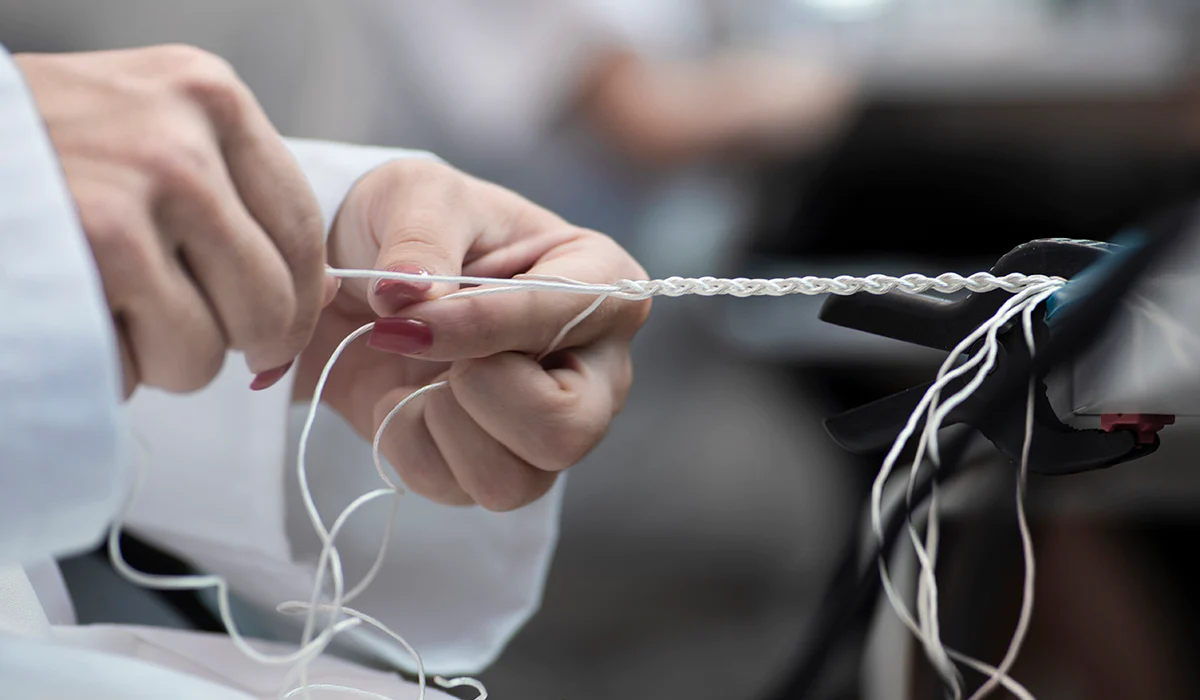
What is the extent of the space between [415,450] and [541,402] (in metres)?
0.06

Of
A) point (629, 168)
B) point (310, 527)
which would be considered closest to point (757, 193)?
point (629, 168)

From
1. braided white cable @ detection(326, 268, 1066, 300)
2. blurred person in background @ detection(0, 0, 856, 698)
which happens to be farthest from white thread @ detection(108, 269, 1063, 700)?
blurred person in background @ detection(0, 0, 856, 698)

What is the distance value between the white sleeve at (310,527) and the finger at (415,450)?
0.20ft

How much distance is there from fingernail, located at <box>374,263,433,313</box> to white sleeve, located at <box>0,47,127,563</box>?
7cm

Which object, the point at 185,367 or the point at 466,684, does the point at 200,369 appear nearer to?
the point at 185,367

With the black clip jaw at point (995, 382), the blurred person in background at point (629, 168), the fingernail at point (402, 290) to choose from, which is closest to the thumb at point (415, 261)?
the fingernail at point (402, 290)

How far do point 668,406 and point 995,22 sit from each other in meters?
0.83

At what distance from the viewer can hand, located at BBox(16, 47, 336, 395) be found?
0.67 ft

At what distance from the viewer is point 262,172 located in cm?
23

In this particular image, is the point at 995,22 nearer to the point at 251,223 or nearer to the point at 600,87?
the point at 600,87

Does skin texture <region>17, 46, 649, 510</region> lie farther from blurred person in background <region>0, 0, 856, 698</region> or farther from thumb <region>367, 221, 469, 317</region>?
blurred person in background <region>0, 0, 856, 698</region>

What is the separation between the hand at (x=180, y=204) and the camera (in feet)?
0.67

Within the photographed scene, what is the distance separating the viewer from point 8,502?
19 cm

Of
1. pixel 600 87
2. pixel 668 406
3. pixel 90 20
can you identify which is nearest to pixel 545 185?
pixel 600 87
